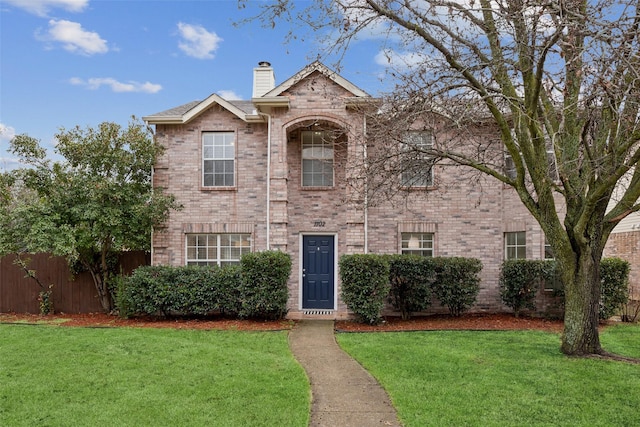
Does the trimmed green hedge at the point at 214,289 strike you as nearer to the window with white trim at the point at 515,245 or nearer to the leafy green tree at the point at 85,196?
the leafy green tree at the point at 85,196

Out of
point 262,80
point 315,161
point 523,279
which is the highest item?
point 262,80

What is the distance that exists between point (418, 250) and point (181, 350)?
800cm

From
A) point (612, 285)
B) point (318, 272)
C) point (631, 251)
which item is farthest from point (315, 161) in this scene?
point (631, 251)

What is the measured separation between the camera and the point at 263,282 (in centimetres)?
1238

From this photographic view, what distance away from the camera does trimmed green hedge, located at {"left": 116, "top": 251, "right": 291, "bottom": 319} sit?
40.7 ft

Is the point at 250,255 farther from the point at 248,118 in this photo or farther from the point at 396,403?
the point at 396,403

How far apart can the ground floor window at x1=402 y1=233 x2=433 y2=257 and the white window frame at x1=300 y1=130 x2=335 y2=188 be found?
2792 mm

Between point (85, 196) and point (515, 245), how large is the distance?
1224 cm

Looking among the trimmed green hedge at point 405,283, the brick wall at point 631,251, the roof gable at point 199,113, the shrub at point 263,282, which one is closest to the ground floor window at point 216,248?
the shrub at point 263,282

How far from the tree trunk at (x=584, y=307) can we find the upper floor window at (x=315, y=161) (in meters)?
7.77

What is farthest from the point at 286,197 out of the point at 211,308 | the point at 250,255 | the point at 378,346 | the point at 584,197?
the point at 584,197

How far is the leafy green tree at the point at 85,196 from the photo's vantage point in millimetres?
13180

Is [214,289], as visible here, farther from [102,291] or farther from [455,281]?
[455,281]

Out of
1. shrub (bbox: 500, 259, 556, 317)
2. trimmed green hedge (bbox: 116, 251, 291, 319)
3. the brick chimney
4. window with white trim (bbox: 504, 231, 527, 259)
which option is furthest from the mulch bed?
the brick chimney
